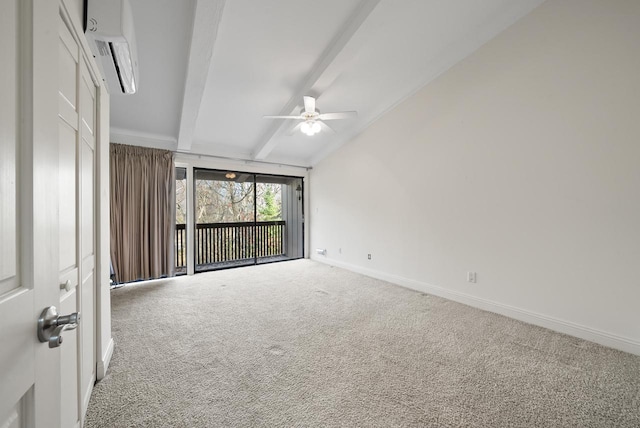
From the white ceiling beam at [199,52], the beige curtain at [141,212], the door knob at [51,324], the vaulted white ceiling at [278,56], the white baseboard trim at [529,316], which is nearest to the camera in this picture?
the door knob at [51,324]

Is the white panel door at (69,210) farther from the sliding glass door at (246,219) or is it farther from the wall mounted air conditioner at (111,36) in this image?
the sliding glass door at (246,219)

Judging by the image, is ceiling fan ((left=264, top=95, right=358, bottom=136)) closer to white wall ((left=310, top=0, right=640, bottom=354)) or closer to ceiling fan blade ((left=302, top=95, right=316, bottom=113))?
ceiling fan blade ((left=302, top=95, right=316, bottom=113))

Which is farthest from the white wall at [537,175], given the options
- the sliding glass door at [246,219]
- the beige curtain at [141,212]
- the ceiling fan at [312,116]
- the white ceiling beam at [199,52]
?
the beige curtain at [141,212]

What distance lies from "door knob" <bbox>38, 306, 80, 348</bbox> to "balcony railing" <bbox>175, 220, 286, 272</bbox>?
461cm

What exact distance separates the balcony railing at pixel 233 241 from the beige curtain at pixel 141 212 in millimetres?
667

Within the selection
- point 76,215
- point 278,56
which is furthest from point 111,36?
point 278,56

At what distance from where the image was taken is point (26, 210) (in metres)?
0.55

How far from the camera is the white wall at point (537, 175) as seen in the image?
217 cm

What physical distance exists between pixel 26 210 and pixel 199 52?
2.35 m

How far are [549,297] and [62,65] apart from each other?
3908mm

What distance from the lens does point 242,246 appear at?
591cm

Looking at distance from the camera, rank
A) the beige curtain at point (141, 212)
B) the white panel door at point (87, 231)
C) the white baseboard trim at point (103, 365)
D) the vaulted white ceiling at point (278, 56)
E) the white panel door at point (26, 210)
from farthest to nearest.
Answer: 1. the beige curtain at point (141, 212)
2. the vaulted white ceiling at point (278, 56)
3. the white baseboard trim at point (103, 365)
4. the white panel door at point (87, 231)
5. the white panel door at point (26, 210)

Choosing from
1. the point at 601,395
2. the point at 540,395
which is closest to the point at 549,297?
the point at 601,395

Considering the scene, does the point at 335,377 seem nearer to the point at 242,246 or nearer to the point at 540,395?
the point at 540,395
